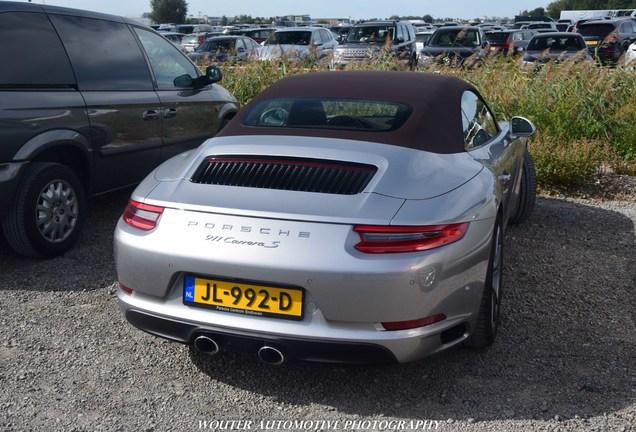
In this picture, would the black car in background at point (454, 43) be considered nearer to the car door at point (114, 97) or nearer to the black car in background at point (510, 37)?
the black car in background at point (510, 37)

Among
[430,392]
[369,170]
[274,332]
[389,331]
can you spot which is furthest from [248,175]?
[430,392]

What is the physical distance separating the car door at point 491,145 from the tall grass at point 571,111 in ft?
7.74

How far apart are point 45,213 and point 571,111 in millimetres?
6015

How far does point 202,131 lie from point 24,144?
222 cm

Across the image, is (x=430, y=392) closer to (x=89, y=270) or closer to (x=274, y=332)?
(x=274, y=332)

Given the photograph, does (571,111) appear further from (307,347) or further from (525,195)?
(307,347)

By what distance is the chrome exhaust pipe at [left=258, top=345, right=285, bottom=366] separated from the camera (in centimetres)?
297

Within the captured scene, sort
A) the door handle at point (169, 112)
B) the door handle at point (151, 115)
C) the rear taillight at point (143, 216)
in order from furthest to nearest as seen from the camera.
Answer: the door handle at point (169, 112)
the door handle at point (151, 115)
the rear taillight at point (143, 216)

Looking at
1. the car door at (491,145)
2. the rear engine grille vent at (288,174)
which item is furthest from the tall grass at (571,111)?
the rear engine grille vent at (288,174)

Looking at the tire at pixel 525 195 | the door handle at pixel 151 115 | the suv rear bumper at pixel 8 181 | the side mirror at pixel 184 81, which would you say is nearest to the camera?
the suv rear bumper at pixel 8 181

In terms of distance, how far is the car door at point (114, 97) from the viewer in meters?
5.45

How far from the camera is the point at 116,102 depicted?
5652 millimetres

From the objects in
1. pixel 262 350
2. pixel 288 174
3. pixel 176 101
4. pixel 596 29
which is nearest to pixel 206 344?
pixel 262 350

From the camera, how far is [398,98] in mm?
3959
